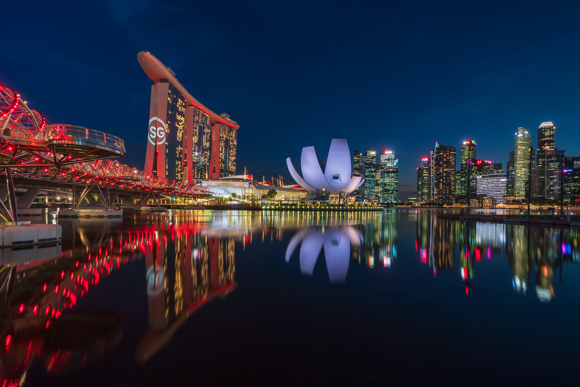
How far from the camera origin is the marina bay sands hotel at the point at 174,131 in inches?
3337

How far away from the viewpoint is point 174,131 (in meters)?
92.6

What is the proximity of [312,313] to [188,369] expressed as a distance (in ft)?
5.82

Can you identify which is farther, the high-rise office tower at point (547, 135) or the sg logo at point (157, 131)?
the high-rise office tower at point (547, 135)

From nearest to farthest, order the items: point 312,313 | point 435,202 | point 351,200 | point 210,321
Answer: point 210,321, point 312,313, point 351,200, point 435,202

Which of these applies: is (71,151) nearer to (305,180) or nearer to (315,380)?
(315,380)

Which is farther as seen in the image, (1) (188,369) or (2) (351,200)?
(2) (351,200)

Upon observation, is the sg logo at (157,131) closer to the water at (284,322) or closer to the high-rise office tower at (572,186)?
the water at (284,322)

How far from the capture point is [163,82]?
287ft

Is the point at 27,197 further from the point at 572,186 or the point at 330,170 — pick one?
the point at 572,186

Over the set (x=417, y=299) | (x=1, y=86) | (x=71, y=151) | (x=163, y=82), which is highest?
(x=163, y=82)

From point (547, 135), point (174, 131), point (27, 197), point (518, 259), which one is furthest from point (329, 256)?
point (547, 135)

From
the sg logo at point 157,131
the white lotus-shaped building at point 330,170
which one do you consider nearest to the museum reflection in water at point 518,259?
the white lotus-shaped building at point 330,170

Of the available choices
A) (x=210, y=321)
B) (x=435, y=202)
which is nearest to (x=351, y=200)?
(x=210, y=321)

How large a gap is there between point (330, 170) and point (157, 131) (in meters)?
47.7
